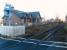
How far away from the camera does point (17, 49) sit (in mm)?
7820

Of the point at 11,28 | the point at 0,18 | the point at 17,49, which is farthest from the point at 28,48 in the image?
the point at 0,18

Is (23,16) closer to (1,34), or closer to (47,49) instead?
(1,34)

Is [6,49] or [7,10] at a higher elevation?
[7,10]

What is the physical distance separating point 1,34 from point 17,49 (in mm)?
5525

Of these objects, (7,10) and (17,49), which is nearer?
(17,49)

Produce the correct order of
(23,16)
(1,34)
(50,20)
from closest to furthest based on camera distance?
(1,34) < (50,20) < (23,16)

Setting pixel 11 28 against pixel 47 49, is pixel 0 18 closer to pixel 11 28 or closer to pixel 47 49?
pixel 11 28

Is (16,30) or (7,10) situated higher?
(7,10)

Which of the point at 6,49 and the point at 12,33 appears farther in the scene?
the point at 12,33

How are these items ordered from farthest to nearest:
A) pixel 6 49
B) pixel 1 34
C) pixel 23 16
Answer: pixel 23 16 < pixel 1 34 < pixel 6 49

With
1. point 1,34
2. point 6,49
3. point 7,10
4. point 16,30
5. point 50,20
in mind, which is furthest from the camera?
point 50,20

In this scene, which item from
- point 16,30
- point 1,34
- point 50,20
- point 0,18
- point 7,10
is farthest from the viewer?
point 50,20

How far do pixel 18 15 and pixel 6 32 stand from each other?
21855mm

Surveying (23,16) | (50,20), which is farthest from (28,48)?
(23,16)
